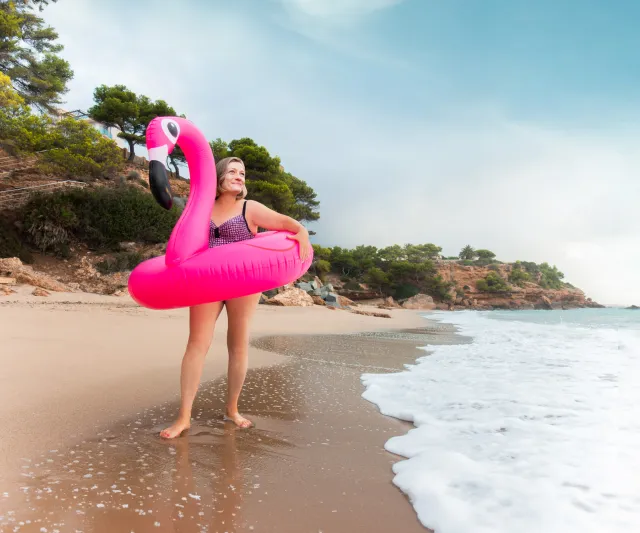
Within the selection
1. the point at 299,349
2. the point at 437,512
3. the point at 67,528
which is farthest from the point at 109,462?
the point at 299,349

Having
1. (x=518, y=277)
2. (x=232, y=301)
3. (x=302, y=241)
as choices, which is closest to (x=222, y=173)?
(x=302, y=241)

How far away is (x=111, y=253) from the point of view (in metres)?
14.4

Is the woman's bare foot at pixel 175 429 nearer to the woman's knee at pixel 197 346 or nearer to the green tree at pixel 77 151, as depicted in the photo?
the woman's knee at pixel 197 346

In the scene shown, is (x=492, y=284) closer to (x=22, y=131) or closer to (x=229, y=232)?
(x=22, y=131)

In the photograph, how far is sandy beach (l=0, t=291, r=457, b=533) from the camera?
1.40 m

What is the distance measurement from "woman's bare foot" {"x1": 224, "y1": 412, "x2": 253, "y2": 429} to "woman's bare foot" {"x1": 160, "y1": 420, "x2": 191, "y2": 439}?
297mm

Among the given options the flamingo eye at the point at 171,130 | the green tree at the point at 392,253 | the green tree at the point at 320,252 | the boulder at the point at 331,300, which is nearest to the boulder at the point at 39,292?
the flamingo eye at the point at 171,130

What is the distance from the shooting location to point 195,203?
2379 millimetres

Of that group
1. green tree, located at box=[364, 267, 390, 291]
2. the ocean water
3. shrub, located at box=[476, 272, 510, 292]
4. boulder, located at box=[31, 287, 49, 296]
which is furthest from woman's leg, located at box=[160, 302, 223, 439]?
shrub, located at box=[476, 272, 510, 292]

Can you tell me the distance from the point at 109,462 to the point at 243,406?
45.8 inches

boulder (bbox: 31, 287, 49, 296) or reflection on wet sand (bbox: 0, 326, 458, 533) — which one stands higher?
boulder (bbox: 31, 287, 49, 296)

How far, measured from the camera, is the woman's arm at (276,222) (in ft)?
8.14

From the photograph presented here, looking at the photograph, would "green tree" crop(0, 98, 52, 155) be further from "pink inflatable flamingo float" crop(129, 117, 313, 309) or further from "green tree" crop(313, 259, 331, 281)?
"green tree" crop(313, 259, 331, 281)

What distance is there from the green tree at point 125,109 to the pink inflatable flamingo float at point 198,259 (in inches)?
982
